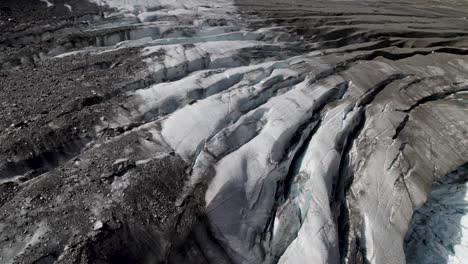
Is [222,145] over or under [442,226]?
over

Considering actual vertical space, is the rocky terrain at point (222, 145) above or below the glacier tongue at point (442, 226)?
above

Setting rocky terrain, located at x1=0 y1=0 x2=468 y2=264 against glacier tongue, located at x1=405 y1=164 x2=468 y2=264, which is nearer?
rocky terrain, located at x1=0 y1=0 x2=468 y2=264

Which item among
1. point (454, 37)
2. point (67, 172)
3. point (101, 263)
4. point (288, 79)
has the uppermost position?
point (454, 37)

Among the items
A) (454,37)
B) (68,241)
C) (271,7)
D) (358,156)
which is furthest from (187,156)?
(454,37)

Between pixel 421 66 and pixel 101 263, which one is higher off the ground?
pixel 421 66

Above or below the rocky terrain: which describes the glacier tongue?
below

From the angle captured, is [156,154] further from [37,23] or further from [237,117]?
[37,23]

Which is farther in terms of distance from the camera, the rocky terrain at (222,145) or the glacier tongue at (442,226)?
A: the glacier tongue at (442,226)

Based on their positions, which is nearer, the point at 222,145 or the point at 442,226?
the point at 442,226
